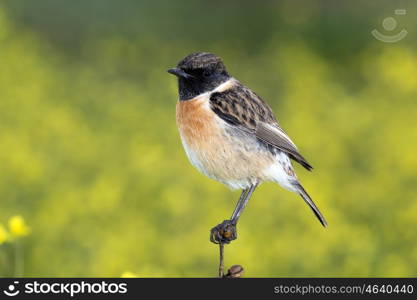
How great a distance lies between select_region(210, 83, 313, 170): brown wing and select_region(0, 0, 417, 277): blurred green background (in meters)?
1.66

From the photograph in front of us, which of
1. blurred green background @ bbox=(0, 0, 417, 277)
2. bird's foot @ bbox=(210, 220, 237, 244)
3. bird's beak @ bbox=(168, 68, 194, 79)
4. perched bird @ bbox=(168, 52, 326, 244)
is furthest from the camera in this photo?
blurred green background @ bbox=(0, 0, 417, 277)

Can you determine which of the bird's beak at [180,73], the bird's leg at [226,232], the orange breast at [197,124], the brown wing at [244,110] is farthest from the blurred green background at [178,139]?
the bird's leg at [226,232]

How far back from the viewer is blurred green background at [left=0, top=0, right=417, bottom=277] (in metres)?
7.27

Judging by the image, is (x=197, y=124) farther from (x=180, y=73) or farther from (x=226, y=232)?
(x=226, y=232)

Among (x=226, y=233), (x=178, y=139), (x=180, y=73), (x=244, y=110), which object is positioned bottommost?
(x=226, y=233)

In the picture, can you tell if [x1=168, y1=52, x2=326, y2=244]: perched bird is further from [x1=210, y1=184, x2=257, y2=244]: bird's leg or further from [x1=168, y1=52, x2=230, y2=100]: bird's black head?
[x1=210, y1=184, x2=257, y2=244]: bird's leg

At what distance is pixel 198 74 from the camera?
3.36 metres

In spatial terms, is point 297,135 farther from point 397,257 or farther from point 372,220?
point 397,257

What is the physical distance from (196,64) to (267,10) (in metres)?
11.5

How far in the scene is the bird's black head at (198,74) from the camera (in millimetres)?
3281

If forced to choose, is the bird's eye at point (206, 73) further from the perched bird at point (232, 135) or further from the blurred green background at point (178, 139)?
the blurred green background at point (178, 139)

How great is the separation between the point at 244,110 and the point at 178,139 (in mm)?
6066

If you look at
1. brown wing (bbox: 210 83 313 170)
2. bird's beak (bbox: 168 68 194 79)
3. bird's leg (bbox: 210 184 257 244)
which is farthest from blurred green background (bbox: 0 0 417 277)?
bird's leg (bbox: 210 184 257 244)

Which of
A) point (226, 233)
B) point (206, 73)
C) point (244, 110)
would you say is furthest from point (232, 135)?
point (226, 233)
